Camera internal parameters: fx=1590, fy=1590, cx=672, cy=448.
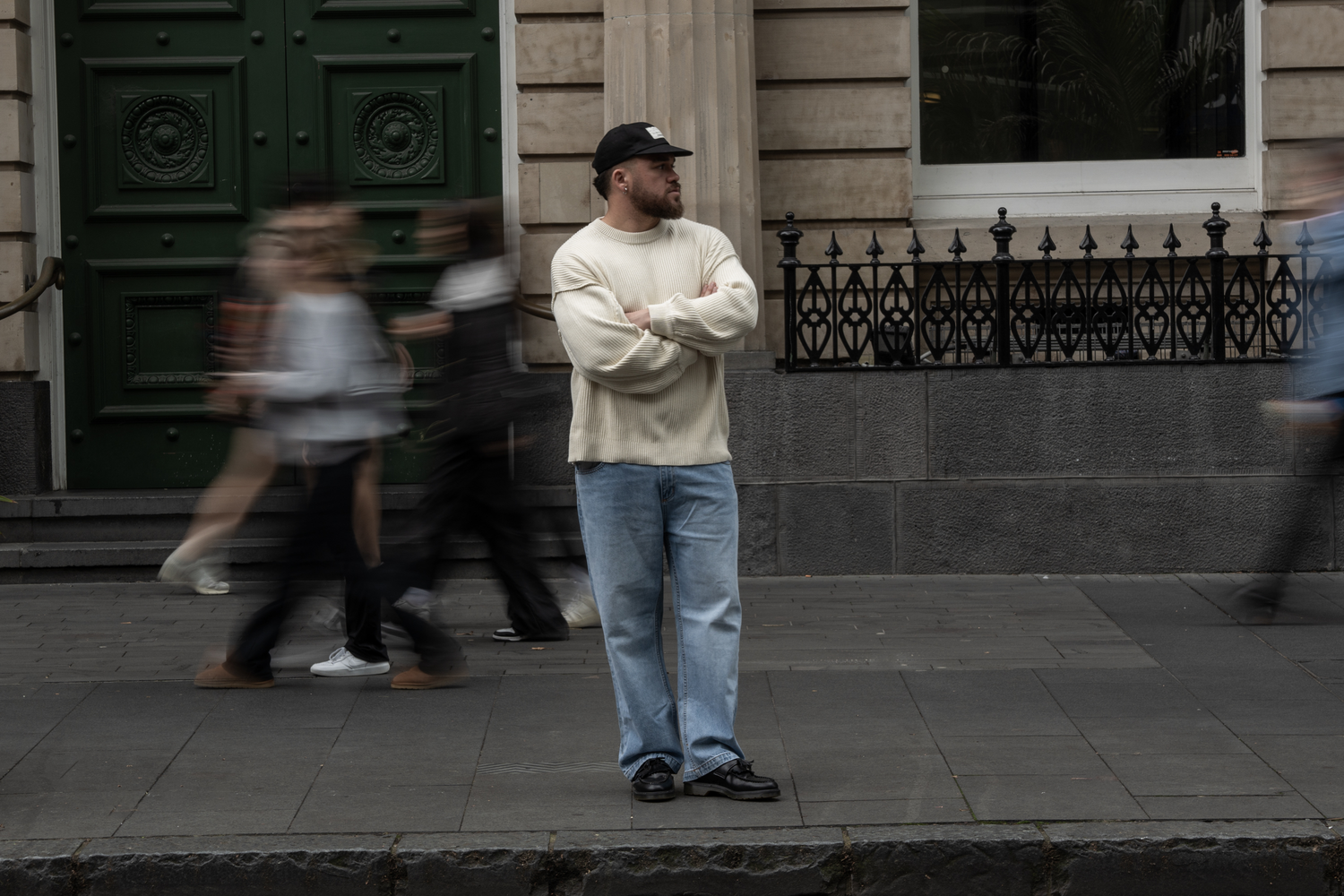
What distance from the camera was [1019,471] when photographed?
8.76 meters

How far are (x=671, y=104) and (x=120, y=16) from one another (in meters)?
3.50

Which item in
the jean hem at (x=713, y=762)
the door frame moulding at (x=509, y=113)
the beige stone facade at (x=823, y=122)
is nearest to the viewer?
the jean hem at (x=713, y=762)

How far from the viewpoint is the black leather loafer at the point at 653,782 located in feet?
15.1

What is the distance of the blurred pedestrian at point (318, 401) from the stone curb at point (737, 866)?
6.29 ft

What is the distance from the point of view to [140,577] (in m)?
8.76

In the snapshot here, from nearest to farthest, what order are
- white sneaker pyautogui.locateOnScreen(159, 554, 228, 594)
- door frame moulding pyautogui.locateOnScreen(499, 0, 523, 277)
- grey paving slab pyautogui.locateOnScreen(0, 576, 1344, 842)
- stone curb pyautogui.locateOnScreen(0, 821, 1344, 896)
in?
stone curb pyautogui.locateOnScreen(0, 821, 1344, 896) < grey paving slab pyautogui.locateOnScreen(0, 576, 1344, 842) < white sneaker pyautogui.locateOnScreen(159, 554, 228, 594) < door frame moulding pyautogui.locateOnScreen(499, 0, 523, 277)

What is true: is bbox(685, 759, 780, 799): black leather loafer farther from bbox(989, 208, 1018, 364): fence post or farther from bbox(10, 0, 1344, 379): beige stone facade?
bbox(10, 0, 1344, 379): beige stone facade

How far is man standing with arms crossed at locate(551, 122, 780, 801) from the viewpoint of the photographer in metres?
4.49

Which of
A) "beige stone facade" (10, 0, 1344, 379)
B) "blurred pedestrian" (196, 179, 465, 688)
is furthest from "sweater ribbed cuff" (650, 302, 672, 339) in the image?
"beige stone facade" (10, 0, 1344, 379)

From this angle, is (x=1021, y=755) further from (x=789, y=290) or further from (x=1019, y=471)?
(x=789, y=290)

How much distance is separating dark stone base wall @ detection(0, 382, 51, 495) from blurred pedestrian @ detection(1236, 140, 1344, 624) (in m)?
6.70

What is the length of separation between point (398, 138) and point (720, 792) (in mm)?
6163

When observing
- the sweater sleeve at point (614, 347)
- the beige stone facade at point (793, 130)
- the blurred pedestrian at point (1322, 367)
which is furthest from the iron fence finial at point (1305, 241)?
the sweater sleeve at point (614, 347)

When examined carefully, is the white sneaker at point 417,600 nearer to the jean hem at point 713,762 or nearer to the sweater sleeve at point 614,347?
the jean hem at point 713,762
